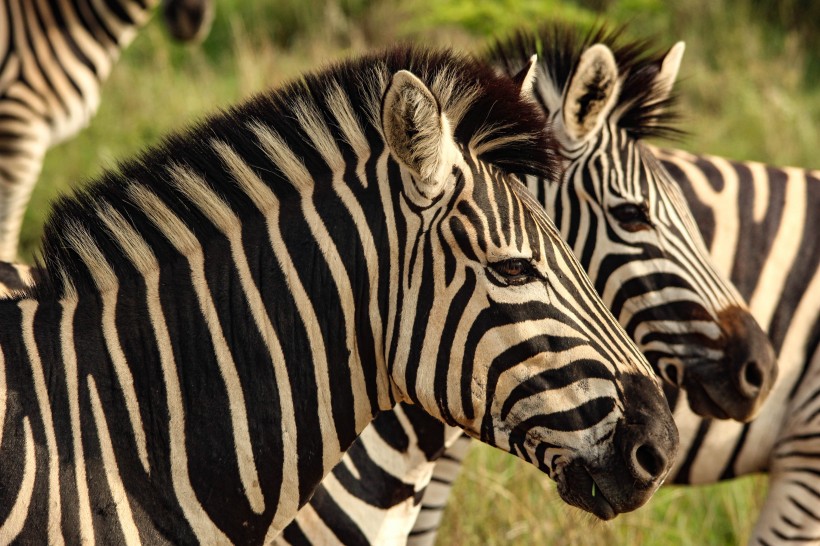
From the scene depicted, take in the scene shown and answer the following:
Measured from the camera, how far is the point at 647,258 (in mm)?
4082

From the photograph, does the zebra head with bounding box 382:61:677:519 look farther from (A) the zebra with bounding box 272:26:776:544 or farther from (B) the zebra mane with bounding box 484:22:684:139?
(B) the zebra mane with bounding box 484:22:684:139

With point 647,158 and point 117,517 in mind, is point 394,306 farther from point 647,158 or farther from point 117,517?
point 647,158

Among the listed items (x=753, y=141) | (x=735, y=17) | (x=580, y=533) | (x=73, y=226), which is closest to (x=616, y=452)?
(x=73, y=226)

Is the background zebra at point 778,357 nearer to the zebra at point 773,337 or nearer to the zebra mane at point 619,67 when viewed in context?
the zebra at point 773,337

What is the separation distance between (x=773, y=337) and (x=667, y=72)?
4.36ft

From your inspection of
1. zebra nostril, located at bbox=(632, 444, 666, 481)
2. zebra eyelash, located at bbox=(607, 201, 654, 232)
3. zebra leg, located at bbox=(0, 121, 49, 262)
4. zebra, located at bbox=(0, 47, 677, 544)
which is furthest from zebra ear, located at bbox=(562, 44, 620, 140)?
zebra leg, located at bbox=(0, 121, 49, 262)

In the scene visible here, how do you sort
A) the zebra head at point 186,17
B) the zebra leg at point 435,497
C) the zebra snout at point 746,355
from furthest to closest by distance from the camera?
1. the zebra head at point 186,17
2. the zebra leg at point 435,497
3. the zebra snout at point 746,355

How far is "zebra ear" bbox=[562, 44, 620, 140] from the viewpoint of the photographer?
4.09 m

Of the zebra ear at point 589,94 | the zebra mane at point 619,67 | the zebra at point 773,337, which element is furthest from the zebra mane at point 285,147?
the zebra at point 773,337

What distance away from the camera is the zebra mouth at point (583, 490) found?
2703 mm

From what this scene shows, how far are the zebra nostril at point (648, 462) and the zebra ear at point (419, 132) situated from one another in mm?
888

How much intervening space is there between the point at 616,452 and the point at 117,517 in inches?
52.0

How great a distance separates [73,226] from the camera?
2.80 m

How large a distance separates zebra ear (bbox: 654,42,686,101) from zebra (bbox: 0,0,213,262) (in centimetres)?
493
